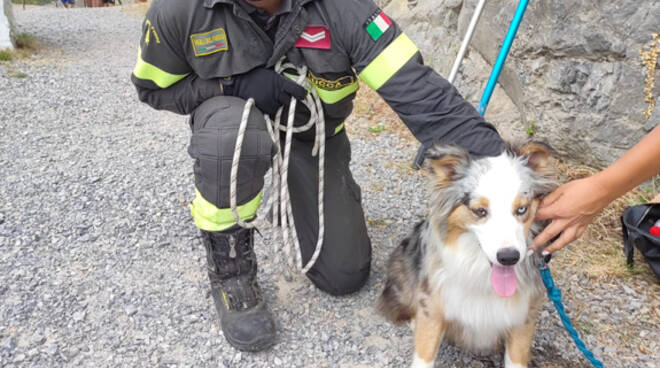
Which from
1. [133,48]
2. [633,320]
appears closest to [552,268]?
[633,320]

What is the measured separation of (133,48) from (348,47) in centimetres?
759

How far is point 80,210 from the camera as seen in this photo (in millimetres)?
3375

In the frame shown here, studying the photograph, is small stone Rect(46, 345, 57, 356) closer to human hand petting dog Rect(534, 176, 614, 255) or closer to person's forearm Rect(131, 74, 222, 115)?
person's forearm Rect(131, 74, 222, 115)

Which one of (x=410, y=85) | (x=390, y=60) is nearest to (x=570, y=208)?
(x=410, y=85)

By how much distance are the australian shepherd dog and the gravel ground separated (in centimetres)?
29

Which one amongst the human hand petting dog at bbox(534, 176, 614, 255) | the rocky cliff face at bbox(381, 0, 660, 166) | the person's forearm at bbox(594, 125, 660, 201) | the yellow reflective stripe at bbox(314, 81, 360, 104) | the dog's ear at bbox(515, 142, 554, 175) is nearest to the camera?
the person's forearm at bbox(594, 125, 660, 201)

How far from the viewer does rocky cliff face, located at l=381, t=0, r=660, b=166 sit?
3127mm

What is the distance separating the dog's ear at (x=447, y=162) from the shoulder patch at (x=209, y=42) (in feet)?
3.41

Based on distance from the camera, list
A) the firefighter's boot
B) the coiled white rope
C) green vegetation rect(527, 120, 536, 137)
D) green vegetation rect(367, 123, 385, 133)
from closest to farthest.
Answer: the coiled white rope → the firefighter's boot → green vegetation rect(527, 120, 536, 137) → green vegetation rect(367, 123, 385, 133)

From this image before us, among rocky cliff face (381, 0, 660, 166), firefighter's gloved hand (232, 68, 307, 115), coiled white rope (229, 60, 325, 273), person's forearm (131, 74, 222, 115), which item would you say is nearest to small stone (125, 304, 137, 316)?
coiled white rope (229, 60, 325, 273)

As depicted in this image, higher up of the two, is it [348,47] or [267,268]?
[348,47]

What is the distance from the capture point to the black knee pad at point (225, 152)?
2.06 metres

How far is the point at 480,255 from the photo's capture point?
1.85 meters

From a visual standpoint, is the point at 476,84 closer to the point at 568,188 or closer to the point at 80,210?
the point at 568,188
